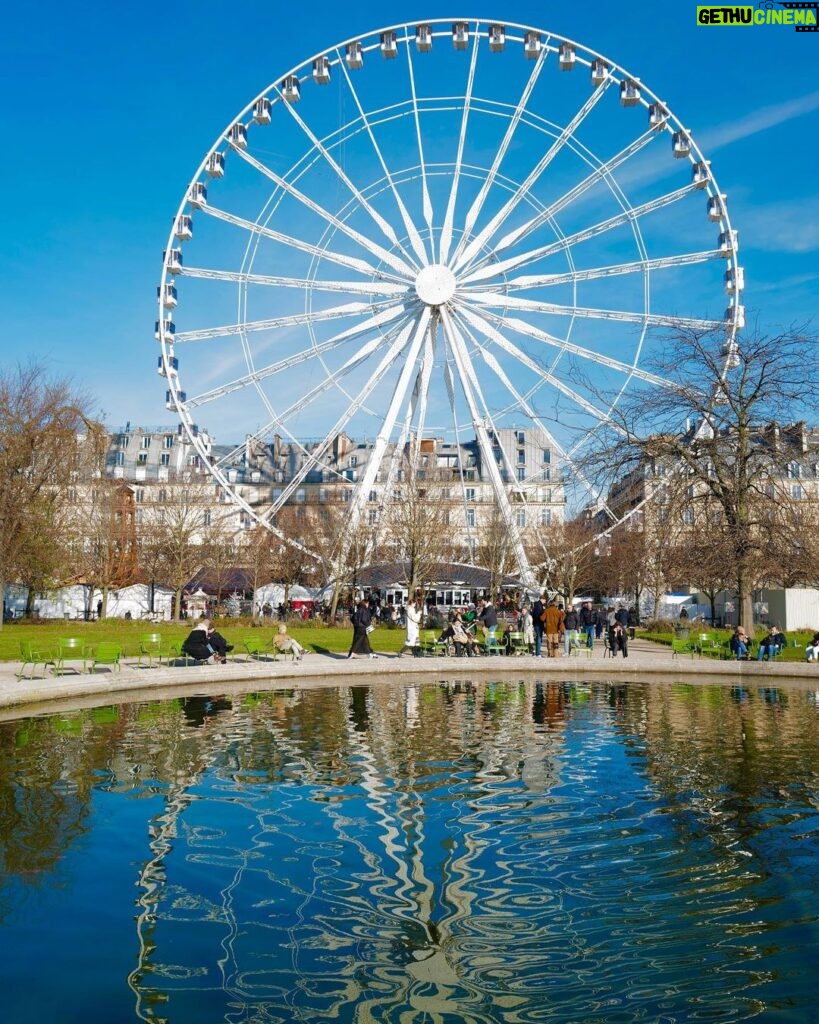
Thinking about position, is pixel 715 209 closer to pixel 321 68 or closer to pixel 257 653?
pixel 321 68

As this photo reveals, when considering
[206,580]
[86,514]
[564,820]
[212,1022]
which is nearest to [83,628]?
[86,514]

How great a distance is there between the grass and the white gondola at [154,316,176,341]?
33.8 ft

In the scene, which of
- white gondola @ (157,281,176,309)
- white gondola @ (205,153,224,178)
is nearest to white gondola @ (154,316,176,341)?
white gondola @ (157,281,176,309)

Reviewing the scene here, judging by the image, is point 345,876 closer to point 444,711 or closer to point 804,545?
point 444,711

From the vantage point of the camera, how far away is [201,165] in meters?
35.2

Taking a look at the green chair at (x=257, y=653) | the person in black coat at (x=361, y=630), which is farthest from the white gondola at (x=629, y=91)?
the green chair at (x=257, y=653)

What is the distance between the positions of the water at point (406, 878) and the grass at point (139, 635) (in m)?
14.7

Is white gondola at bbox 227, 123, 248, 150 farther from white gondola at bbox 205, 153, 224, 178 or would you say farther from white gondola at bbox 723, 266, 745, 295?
white gondola at bbox 723, 266, 745, 295

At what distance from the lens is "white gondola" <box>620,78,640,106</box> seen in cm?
3394

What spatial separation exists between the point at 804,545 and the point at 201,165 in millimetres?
23824

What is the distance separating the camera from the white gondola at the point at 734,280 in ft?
112

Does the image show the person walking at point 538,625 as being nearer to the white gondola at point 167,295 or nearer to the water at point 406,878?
the water at point 406,878

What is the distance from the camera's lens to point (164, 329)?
3569 cm

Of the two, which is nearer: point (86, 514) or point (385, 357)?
point (385, 357)
